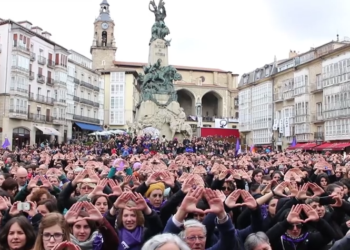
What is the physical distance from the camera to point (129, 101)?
256ft

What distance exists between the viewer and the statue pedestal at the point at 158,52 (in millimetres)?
37281

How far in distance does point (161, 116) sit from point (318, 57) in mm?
27757

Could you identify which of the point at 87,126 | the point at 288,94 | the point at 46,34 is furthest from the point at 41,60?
the point at 288,94

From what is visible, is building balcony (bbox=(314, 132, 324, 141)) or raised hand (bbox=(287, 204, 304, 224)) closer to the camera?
raised hand (bbox=(287, 204, 304, 224))

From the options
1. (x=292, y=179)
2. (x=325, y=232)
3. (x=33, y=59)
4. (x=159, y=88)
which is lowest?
(x=325, y=232)

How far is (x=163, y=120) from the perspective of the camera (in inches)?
1391

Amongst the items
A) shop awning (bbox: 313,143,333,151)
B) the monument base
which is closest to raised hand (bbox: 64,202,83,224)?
the monument base

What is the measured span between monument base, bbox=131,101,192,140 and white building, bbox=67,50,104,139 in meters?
34.5

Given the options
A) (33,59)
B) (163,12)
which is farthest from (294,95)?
(33,59)

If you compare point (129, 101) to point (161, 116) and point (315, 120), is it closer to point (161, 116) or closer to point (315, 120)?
point (315, 120)

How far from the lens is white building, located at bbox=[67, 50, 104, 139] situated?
69750 millimetres

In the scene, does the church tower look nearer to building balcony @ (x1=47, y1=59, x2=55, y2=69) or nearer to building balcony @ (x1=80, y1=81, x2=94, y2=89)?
building balcony @ (x1=80, y1=81, x2=94, y2=89)

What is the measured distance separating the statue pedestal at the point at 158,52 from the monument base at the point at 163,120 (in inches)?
138

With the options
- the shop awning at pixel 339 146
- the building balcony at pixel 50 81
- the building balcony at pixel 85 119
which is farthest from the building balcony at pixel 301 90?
the building balcony at pixel 50 81
